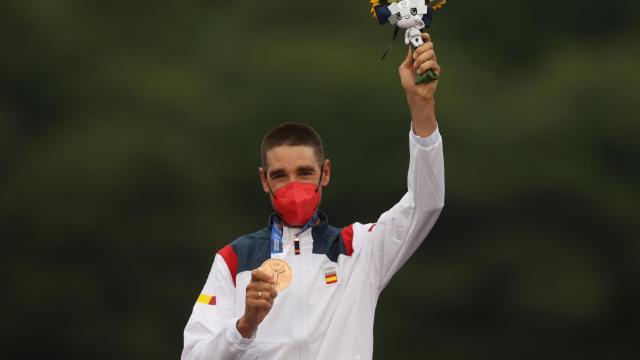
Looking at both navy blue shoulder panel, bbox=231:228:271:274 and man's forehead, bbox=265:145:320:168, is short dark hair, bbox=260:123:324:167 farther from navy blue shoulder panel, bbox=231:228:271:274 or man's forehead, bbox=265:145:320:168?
navy blue shoulder panel, bbox=231:228:271:274

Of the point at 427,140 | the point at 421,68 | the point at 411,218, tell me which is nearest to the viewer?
the point at 421,68

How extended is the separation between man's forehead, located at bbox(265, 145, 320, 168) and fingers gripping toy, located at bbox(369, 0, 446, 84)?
52 cm

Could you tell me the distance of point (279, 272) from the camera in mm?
3213

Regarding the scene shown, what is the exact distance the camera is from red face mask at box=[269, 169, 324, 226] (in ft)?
10.8

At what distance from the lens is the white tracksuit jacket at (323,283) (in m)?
3.10

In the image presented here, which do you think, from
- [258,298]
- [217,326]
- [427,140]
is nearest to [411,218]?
[427,140]

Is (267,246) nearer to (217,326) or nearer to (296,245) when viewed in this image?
(296,245)

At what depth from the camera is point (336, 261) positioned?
10.8 ft

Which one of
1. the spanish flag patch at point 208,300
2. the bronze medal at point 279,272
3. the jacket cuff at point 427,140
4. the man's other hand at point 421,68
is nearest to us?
the man's other hand at point 421,68

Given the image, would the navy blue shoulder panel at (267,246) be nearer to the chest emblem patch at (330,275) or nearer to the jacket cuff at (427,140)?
the chest emblem patch at (330,275)

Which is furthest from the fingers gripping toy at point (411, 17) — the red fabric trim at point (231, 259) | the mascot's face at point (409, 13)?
the red fabric trim at point (231, 259)

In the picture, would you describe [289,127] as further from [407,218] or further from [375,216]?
[375,216]

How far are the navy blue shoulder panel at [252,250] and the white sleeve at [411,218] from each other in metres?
0.27

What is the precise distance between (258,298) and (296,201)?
0.40m
